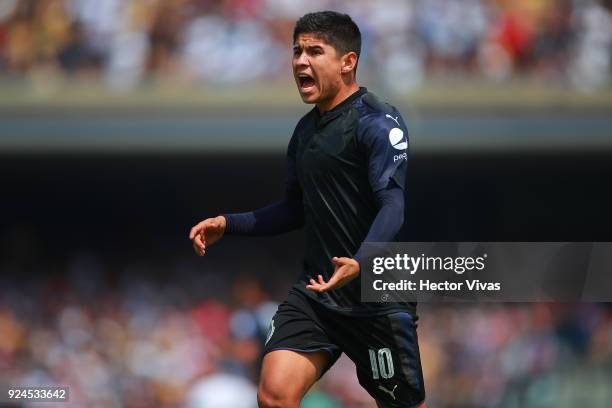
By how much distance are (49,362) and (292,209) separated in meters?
5.02

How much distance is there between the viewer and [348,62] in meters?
4.91

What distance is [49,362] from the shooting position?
379 inches

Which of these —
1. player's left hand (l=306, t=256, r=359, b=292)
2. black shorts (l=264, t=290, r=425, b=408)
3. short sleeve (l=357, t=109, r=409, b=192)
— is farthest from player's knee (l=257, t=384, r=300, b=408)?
short sleeve (l=357, t=109, r=409, b=192)

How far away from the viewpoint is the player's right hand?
4848 millimetres

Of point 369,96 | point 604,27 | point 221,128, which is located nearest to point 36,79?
point 221,128

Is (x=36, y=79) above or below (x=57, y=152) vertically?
above

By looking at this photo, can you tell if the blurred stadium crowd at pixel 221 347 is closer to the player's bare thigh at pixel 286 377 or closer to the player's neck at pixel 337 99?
the player's bare thigh at pixel 286 377

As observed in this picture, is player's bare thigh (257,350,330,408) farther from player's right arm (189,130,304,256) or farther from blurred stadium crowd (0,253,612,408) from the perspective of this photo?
blurred stadium crowd (0,253,612,408)

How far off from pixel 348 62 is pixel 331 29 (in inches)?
6.0

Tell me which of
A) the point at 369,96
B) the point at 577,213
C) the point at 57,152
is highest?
the point at 369,96

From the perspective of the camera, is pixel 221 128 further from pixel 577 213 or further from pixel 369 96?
pixel 369 96

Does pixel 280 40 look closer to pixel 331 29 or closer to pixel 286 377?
pixel 331 29

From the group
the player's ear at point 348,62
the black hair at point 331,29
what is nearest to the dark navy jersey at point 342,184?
the player's ear at point 348,62

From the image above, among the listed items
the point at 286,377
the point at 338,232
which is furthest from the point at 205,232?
the point at 286,377
